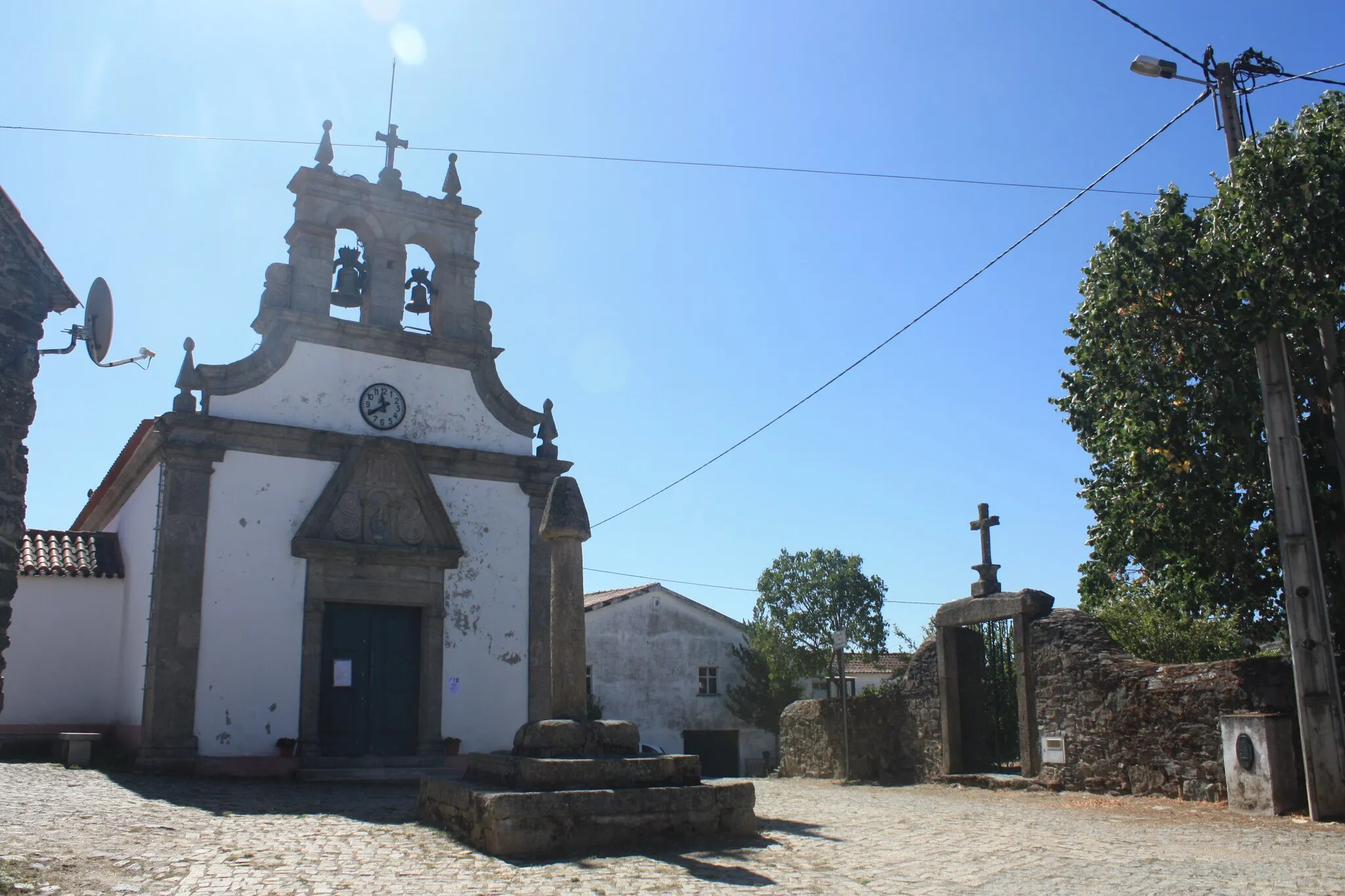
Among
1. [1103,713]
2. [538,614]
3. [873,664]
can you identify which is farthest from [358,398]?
[873,664]

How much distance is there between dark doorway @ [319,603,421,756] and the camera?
47.8ft

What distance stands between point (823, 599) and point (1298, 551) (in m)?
29.1

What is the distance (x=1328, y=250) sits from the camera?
387 inches

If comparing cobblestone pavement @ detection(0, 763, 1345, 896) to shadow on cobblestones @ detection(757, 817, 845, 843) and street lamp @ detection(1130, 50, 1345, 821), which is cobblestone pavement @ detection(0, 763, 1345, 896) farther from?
street lamp @ detection(1130, 50, 1345, 821)

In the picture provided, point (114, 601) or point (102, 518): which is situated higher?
point (102, 518)

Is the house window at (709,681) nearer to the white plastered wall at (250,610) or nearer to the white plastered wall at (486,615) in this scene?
the white plastered wall at (486,615)

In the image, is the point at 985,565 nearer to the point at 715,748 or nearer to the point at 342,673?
the point at 342,673

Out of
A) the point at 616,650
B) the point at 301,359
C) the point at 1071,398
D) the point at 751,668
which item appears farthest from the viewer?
the point at 751,668

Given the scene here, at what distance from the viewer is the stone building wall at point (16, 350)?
22.5 ft

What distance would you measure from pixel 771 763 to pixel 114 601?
2423 centimetres

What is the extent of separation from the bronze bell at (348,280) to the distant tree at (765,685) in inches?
910

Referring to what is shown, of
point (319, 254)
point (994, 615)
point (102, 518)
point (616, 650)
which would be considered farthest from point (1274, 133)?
point (616, 650)

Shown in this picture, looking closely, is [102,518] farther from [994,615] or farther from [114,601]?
[994,615]

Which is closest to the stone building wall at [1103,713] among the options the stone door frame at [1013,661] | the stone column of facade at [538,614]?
the stone door frame at [1013,661]
